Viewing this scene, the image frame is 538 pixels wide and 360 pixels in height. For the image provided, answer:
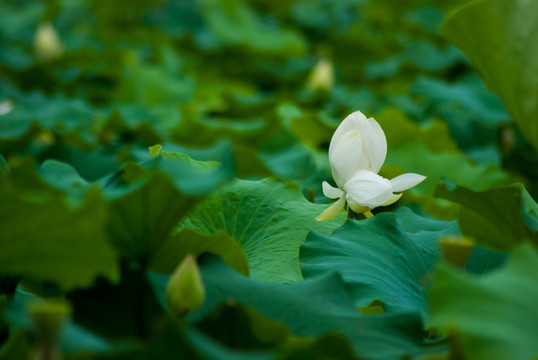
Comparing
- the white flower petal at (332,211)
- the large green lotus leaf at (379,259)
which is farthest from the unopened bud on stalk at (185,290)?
the white flower petal at (332,211)

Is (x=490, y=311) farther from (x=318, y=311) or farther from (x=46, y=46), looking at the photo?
(x=46, y=46)

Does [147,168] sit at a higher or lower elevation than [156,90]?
lower

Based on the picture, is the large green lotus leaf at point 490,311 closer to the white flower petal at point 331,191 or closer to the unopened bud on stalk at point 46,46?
the white flower petal at point 331,191

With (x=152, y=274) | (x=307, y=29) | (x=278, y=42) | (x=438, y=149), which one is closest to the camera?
(x=152, y=274)

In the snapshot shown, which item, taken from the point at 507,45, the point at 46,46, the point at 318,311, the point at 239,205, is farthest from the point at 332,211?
the point at 46,46

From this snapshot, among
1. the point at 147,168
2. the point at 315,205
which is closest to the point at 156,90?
the point at 315,205

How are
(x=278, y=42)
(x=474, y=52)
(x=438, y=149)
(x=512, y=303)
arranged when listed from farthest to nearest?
(x=278, y=42), (x=438, y=149), (x=474, y=52), (x=512, y=303)

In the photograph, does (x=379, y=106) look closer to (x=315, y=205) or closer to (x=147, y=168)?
(x=315, y=205)

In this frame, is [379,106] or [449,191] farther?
[379,106]
